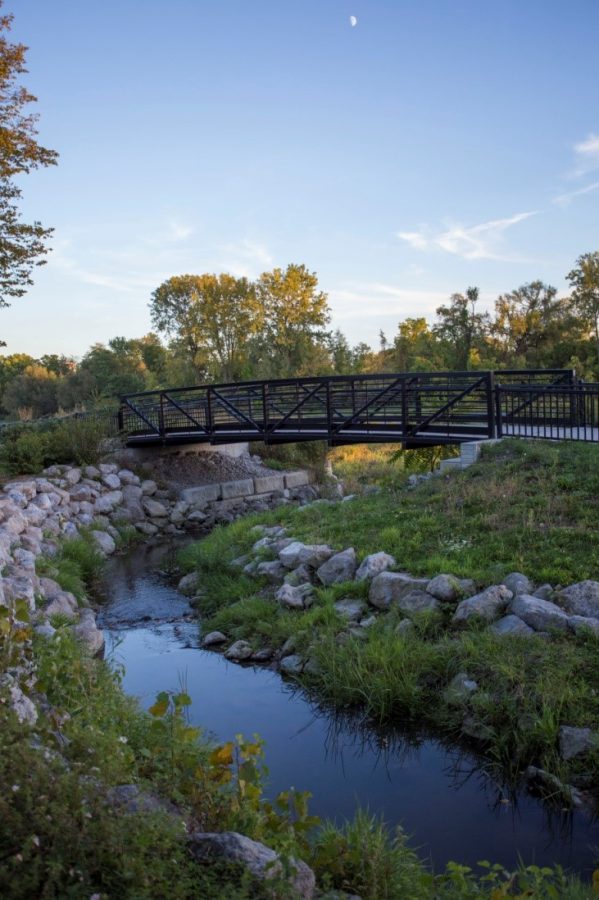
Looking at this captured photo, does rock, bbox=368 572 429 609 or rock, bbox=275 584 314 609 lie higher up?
rock, bbox=368 572 429 609

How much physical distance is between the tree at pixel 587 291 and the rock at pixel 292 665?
33.6 m

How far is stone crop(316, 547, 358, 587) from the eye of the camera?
838cm

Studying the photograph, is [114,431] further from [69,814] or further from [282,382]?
[69,814]

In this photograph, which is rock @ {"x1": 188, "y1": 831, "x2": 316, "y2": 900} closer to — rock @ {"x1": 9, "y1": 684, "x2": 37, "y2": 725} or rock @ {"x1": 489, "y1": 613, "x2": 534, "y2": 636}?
rock @ {"x1": 9, "y1": 684, "x2": 37, "y2": 725}

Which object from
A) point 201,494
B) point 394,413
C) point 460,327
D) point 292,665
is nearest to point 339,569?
point 292,665

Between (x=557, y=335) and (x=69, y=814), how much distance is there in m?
38.2

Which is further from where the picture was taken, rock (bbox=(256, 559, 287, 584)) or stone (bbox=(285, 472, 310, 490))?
stone (bbox=(285, 472, 310, 490))

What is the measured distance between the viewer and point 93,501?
15281 millimetres

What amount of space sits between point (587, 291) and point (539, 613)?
34551 millimetres

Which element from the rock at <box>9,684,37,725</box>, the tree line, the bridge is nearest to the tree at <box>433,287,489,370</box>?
the tree line

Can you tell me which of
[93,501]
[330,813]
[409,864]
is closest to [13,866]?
[409,864]

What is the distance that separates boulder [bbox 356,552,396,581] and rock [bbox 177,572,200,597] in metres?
3.13

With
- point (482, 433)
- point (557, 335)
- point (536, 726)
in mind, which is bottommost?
point (536, 726)

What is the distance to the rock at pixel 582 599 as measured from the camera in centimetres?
635
